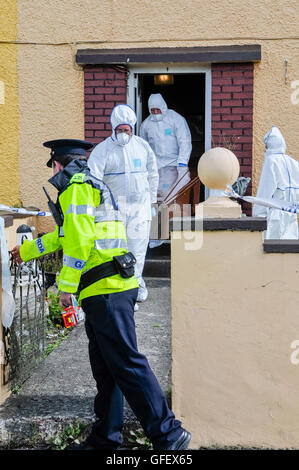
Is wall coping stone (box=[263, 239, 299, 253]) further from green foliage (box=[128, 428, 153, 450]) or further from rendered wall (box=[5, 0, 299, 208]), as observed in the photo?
rendered wall (box=[5, 0, 299, 208])

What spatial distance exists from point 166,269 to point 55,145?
400 cm

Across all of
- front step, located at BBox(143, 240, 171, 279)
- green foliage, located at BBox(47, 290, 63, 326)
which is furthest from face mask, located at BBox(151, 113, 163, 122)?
green foliage, located at BBox(47, 290, 63, 326)

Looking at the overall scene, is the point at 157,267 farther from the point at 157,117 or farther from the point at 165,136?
the point at 157,117

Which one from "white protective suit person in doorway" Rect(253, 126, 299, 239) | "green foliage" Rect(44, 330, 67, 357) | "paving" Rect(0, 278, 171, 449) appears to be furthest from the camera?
"white protective suit person in doorway" Rect(253, 126, 299, 239)

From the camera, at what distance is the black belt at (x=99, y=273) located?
335 centimetres

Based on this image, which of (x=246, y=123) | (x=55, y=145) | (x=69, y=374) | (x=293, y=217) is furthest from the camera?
(x=246, y=123)

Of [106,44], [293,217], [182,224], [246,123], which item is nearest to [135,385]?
[182,224]

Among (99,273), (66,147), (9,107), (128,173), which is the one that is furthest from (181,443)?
(9,107)

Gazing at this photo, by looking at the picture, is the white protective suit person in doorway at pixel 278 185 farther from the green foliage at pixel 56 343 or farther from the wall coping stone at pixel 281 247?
the wall coping stone at pixel 281 247

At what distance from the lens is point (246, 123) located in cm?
732

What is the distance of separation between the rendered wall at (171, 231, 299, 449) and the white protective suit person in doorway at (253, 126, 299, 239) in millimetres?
3097

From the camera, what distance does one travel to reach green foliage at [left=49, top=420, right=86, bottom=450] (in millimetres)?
3625

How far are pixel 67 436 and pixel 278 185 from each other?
12.4 feet
